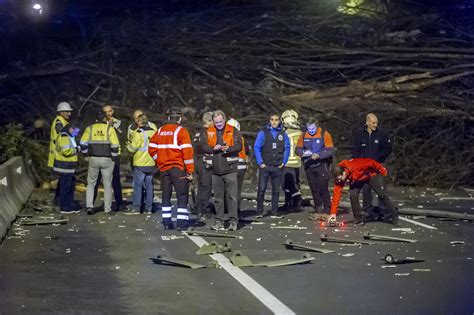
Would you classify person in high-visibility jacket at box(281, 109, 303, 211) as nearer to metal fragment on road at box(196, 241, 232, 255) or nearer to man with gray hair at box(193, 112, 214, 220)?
man with gray hair at box(193, 112, 214, 220)

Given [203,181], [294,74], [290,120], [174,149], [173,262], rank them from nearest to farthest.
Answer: [173,262], [174,149], [203,181], [290,120], [294,74]

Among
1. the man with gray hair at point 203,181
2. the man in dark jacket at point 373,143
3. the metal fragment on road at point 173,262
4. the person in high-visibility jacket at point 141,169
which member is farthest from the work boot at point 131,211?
the metal fragment on road at point 173,262

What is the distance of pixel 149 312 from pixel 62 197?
9810mm

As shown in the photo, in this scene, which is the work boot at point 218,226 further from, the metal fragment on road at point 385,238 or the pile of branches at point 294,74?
the pile of branches at point 294,74

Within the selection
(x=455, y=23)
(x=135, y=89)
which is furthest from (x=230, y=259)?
(x=455, y=23)

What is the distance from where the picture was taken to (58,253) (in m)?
13.7

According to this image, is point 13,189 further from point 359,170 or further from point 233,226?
point 359,170

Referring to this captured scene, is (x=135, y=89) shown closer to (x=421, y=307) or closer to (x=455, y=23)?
(x=455, y=23)

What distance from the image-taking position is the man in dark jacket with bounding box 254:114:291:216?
18.5 metres

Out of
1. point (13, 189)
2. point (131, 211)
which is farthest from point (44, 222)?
point (13, 189)

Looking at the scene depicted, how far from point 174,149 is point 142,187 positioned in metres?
3.02

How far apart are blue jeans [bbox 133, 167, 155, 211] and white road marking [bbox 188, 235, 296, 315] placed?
231 inches

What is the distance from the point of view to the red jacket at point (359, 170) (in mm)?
16797

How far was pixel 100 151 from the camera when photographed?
18.8 m
